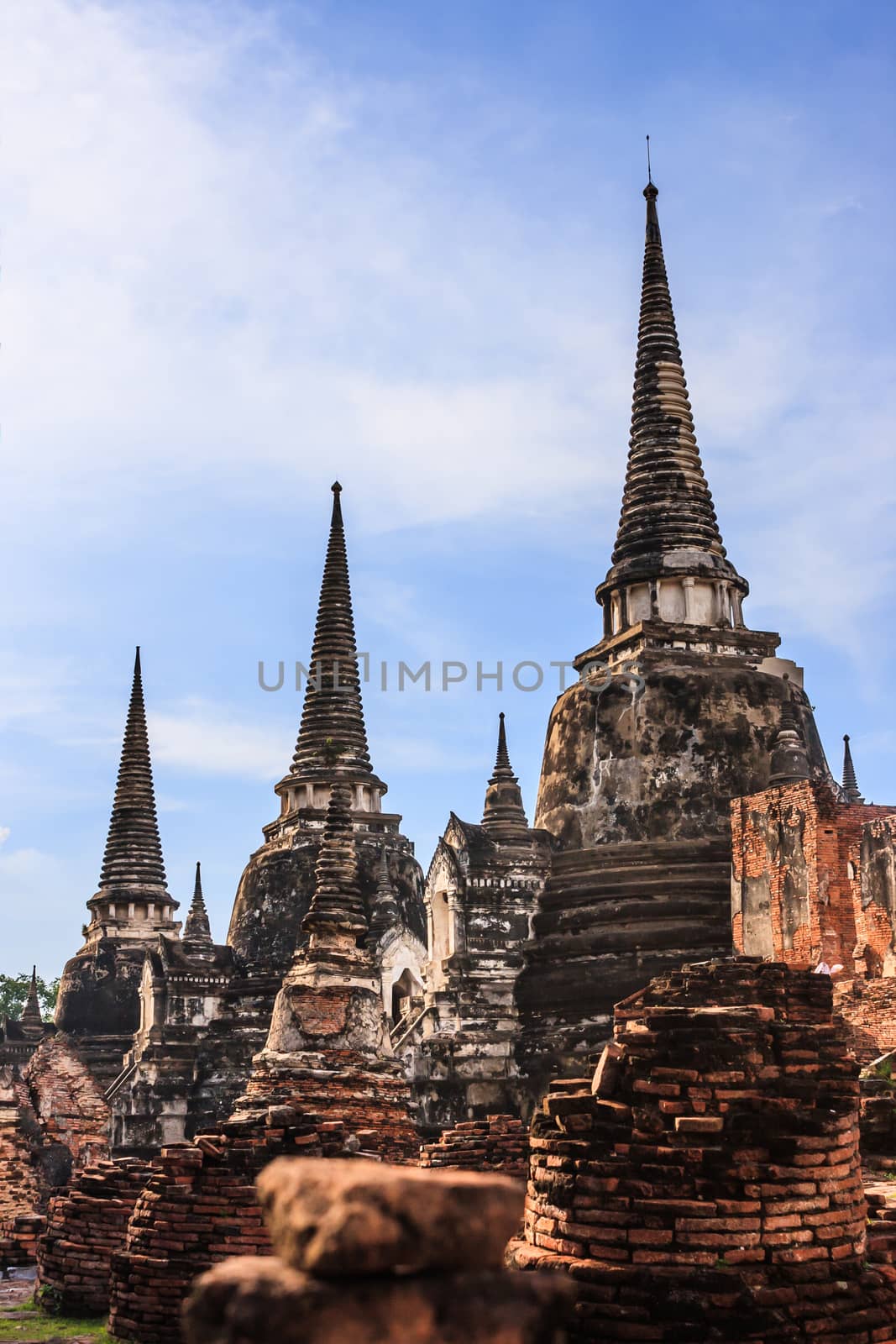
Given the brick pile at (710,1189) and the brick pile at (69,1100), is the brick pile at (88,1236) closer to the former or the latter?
the brick pile at (710,1189)

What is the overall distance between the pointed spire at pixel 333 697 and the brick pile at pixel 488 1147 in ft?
66.7

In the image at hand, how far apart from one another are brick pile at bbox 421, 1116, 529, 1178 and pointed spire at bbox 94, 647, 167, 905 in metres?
27.7

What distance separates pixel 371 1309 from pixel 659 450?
23.7 m

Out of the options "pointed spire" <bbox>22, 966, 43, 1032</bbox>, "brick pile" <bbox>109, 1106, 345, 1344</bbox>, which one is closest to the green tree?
"pointed spire" <bbox>22, 966, 43, 1032</bbox>

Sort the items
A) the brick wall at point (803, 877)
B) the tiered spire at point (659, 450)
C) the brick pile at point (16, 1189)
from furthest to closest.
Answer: the tiered spire at point (659, 450)
the brick wall at point (803, 877)
the brick pile at point (16, 1189)

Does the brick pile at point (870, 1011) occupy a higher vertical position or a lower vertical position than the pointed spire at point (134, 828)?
lower

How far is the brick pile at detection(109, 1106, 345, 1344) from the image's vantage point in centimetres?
1155

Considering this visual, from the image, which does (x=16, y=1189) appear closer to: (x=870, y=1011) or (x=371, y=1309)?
(x=870, y=1011)

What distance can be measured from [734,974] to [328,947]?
35.0 feet

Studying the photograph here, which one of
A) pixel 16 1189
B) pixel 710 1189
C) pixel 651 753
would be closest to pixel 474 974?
pixel 651 753

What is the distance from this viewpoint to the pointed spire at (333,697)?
112 feet

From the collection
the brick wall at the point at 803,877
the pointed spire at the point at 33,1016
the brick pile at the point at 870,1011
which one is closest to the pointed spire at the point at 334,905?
the brick wall at the point at 803,877

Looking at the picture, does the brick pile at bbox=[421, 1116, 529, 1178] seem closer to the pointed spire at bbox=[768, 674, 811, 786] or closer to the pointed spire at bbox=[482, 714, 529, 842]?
the pointed spire at bbox=[768, 674, 811, 786]

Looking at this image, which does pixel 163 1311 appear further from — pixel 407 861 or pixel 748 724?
pixel 407 861
